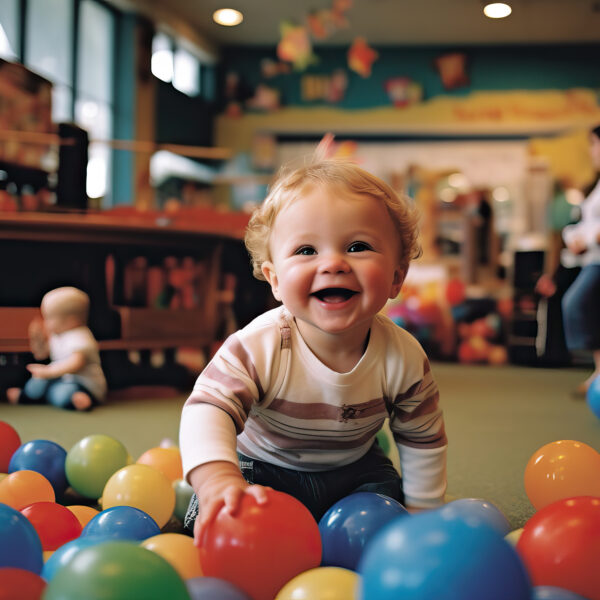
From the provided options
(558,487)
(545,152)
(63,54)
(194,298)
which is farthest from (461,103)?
(558,487)

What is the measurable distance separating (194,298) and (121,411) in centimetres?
70

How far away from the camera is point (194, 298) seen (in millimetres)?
2701

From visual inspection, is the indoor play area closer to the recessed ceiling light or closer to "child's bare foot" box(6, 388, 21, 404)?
"child's bare foot" box(6, 388, 21, 404)

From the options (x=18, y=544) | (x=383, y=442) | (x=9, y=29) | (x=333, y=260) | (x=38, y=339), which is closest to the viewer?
(x=18, y=544)

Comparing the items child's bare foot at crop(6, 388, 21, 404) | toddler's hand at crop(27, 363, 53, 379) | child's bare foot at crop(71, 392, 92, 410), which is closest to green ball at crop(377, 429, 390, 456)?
child's bare foot at crop(71, 392, 92, 410)

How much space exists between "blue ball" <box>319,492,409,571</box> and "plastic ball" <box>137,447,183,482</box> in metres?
0.43

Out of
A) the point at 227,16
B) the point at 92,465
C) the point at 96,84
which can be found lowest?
the point at 92,465

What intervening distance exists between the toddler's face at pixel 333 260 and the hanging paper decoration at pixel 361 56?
5.68 meters

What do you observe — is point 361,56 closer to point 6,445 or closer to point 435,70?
point 435,70

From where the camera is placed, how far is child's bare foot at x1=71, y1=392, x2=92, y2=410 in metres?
2.09

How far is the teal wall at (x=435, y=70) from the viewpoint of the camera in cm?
605

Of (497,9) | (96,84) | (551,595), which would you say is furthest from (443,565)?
(497,9)

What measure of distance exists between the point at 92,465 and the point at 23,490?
5.9 inches

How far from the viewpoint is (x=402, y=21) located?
18.6ft
